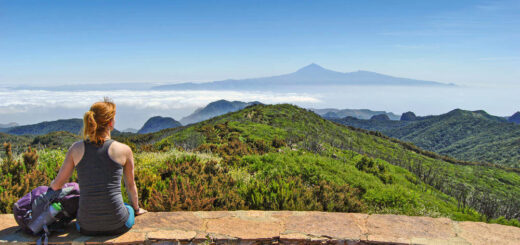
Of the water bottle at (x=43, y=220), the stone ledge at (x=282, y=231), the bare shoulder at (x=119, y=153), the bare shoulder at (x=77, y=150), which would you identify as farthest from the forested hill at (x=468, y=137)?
the water bottle at (x=43, y=220)

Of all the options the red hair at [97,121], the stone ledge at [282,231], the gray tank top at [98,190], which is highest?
the red hair at [97,121]

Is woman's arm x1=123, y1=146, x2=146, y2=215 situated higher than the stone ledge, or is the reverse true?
woman's arm x1=123, y1=146, x2=146, y2=215

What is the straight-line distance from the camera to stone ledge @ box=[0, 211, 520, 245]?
11.4 feet

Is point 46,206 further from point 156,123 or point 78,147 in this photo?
point 156,123

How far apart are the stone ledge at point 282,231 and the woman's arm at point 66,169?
0.53 m

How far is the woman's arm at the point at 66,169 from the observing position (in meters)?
3.29

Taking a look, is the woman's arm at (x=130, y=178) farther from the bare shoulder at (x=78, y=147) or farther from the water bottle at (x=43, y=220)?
the water bottle at (x=43, y=220)

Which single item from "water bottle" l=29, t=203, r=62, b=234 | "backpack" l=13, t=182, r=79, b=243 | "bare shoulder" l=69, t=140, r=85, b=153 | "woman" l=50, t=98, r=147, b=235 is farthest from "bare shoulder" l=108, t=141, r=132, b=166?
"water bottle" l=29, t=203, r=62, b=234

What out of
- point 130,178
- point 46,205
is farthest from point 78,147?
point 46,205

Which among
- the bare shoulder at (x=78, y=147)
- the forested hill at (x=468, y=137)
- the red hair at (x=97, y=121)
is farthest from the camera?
the forested hill at (x=468, y=137)

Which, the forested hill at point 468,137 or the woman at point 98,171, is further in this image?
the forested hill at point 468,137

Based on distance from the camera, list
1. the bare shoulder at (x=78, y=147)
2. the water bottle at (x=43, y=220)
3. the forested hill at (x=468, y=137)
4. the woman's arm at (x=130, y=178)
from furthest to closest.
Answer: the forested hill at (x=468, y=137)
the woman's arm at (x=130, y=178)
the water bottle at (x=43, y=220)
the bare shoulder at (x=78, y=147)

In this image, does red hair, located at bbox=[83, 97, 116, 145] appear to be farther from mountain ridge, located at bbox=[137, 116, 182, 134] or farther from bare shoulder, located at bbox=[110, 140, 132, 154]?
mountain ridge, located at bbox=[137, 116, 182, 134]

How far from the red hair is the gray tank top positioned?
0.10 m
